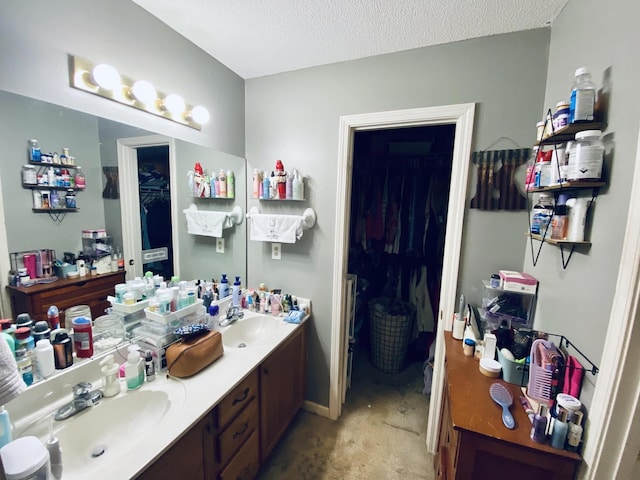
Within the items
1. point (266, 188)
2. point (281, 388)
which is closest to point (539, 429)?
point (281, 388)

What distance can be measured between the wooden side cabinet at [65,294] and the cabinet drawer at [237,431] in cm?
83

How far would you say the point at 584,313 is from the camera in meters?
0.92

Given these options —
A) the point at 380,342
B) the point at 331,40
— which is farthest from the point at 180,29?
the point at 380,342

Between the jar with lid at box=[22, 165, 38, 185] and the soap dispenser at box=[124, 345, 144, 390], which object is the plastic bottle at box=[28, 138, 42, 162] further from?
the soap dispenser at box=[124, 345, 144, 390]

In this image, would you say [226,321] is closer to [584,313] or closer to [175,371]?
[175,371]

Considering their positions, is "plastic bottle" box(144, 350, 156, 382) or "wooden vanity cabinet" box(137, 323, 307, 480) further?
"plastic bottle" box(144, 350, 156, 382)

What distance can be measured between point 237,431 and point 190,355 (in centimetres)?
45

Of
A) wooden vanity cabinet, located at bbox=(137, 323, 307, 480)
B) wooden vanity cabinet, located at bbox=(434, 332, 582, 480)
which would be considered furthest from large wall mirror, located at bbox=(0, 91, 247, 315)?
wooden vanity cabinet, located at bbox=(434, 332, 582, 480)

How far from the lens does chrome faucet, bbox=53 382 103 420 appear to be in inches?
38.2

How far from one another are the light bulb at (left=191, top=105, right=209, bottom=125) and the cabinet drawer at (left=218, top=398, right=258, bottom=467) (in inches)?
64.8

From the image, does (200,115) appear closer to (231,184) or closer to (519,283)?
(231,184)

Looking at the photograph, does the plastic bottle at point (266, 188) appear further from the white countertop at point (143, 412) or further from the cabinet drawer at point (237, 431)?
the cabinet drawer at point (237, 431)

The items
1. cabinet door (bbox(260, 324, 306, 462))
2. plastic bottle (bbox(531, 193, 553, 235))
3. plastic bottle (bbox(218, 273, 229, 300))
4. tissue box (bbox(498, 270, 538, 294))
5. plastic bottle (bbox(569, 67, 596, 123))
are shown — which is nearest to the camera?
plastic bottle (bbox(569, 67, 596, 123))

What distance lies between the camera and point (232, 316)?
6.00 ft
